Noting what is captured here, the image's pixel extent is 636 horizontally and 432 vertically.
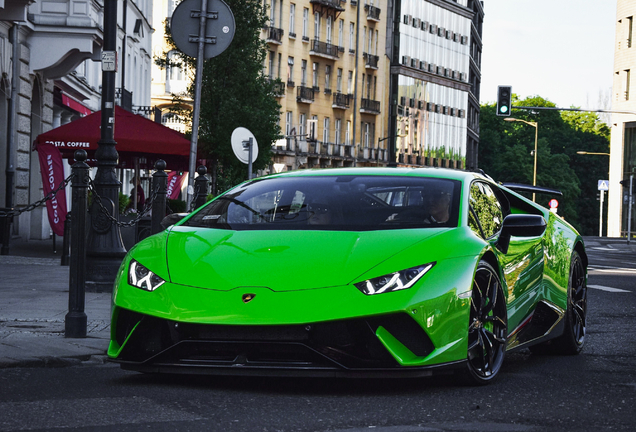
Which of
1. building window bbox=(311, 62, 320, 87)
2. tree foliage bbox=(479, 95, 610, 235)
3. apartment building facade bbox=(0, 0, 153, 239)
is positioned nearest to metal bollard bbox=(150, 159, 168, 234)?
apartment building facade bbox=(0, 0, 153, 239)

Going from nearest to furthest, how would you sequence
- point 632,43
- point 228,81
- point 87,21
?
point 87,21 → point 228,81 → point 632,43

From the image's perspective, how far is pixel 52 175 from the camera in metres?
17.4

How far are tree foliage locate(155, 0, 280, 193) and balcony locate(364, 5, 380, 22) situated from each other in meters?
51.1

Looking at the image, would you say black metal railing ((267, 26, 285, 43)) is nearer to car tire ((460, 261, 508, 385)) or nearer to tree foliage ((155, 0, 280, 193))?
tree foliage ((155, 0, 280, 193))

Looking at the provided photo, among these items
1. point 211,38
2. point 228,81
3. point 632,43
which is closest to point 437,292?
point 211,38

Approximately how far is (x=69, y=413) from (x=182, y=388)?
31.3 inches

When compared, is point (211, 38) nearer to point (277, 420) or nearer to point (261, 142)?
point (277, 420)

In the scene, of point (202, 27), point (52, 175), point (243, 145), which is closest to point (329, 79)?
point (243, 145)

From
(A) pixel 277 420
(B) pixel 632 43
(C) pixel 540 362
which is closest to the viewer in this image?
(A) pixel 277 420

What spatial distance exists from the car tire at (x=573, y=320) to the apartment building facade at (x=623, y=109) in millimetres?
62581

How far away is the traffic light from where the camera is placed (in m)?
39.2

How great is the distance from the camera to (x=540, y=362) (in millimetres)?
7535

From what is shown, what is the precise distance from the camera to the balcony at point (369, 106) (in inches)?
3438

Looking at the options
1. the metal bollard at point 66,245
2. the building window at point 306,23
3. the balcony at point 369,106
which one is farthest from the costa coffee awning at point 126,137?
the balcony at point 369,106
